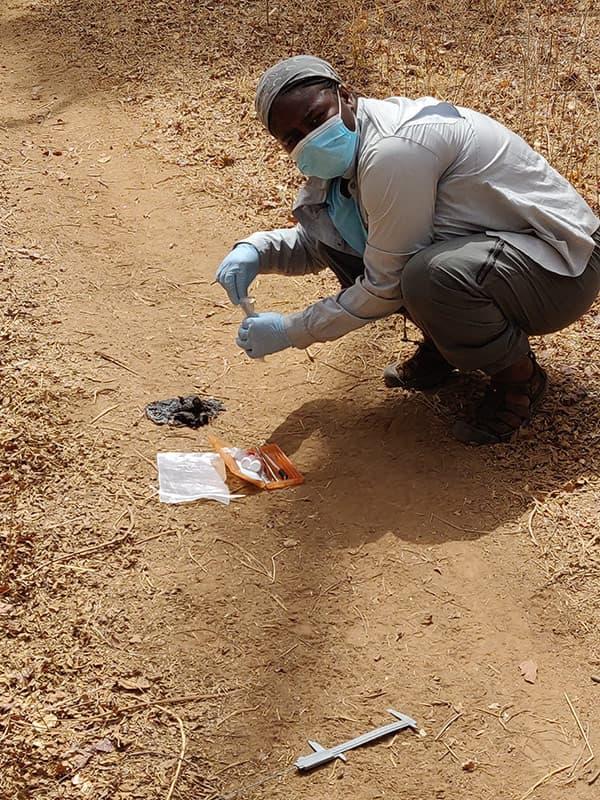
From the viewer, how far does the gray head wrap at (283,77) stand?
2.82 m

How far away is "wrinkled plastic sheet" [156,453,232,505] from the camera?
310cm

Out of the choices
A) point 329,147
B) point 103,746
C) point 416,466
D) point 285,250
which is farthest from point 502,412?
point 103,746

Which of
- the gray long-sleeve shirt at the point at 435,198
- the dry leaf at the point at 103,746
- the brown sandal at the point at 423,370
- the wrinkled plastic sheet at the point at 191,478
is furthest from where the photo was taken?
the brown sandal at the point at 423,370

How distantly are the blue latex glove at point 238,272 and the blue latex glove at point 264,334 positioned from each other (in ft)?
0.45

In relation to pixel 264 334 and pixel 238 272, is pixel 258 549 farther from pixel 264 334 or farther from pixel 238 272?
pixel 238 272

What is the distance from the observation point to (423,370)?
138 inches

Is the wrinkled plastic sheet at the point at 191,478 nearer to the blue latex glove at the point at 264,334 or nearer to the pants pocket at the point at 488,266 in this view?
the blue latex glove at the point at 264,334

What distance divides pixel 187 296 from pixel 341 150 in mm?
1497

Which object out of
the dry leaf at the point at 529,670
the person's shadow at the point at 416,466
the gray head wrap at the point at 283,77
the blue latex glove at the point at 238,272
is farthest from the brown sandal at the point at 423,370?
the dry leaf at the point at 529,670

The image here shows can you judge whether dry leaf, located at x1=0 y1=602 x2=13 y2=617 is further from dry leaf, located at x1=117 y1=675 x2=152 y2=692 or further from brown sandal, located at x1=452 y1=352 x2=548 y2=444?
brown sandal, located at x1=452 y1=352 x2=548 y2=444

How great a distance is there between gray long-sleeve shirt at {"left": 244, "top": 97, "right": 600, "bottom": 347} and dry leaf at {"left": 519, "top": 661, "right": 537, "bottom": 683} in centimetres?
115

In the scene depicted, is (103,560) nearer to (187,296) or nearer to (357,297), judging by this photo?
(357,297)

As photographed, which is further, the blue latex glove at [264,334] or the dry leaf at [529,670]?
the blue latex glove at [264,334]

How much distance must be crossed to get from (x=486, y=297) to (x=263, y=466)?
0.89 metres
